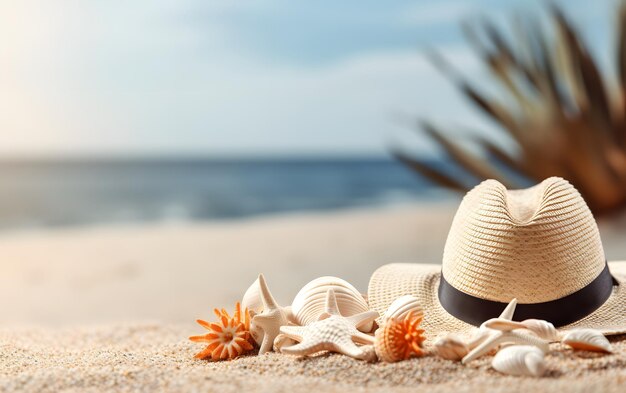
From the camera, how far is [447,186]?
5.16 metres

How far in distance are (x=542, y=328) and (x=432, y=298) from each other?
0.45 m

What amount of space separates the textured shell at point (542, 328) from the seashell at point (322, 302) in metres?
0.46

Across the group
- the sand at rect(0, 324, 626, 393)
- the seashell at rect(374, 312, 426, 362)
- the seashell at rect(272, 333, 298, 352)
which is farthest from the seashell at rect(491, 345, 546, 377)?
the seashell at rect(272, 333, 298, 352)

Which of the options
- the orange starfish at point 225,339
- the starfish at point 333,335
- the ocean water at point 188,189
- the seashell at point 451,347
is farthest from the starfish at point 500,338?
the ocean water at point 188,189

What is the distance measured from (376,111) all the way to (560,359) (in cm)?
1863

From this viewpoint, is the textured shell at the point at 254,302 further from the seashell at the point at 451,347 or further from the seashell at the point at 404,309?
the seashell at the point at 451,347

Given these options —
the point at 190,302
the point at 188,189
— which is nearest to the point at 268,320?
the point at 190,302

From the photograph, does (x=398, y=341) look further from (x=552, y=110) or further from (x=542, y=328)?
(x=552, y=110)

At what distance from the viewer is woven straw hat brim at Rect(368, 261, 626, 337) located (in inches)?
71.9

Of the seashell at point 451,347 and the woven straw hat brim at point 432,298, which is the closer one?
the seashell at point 451,347

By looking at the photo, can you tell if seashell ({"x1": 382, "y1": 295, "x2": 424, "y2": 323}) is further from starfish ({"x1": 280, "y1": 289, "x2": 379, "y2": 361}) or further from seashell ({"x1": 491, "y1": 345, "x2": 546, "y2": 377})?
seashell ({"x1": 491, "y1": 345, "x2": 546, "y2": 377})

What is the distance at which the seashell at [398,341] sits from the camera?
1.68 metres

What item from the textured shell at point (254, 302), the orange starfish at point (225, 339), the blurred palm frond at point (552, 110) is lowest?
the orange starfish at point (225, 339)

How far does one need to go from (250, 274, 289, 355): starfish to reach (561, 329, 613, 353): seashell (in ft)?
2.50
